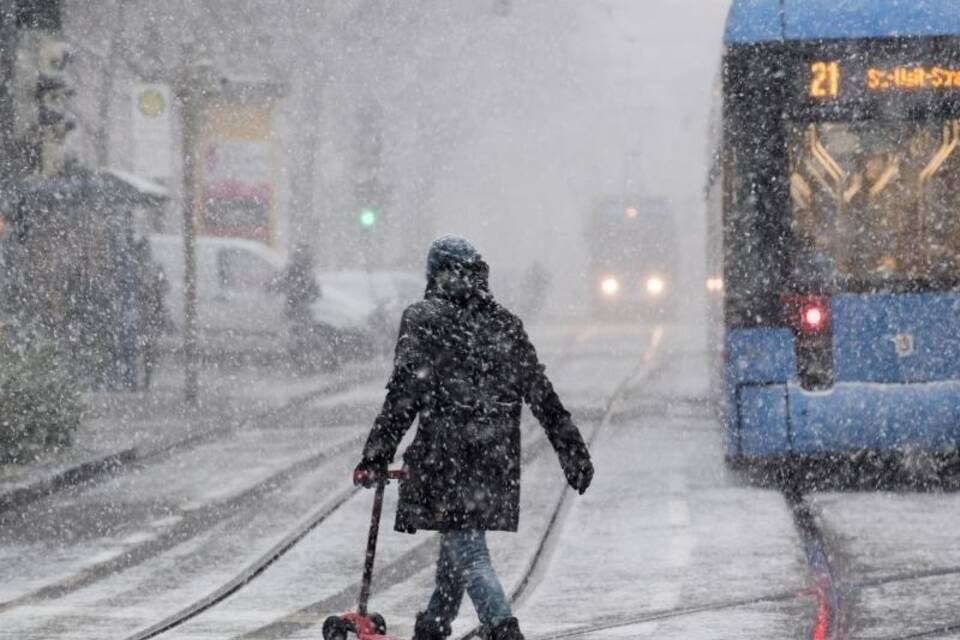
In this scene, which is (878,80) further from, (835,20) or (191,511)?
(191,511)

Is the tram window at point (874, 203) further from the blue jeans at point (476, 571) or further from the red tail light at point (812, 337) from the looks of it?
the blue jeans at point (476, 571)

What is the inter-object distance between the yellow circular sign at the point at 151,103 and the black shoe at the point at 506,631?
1688 cm

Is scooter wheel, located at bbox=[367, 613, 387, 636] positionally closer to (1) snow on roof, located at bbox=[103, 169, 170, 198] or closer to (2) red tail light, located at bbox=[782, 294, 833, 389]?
(2) red tail light, located at bbox=[782, 294, 833, 389]

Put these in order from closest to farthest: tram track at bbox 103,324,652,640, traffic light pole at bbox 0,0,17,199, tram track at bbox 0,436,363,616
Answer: tram track at bbox 103,324,652,640 → tram track at bbox 0,436,363,616 → traffic light pole at bbox 0,0,17,199

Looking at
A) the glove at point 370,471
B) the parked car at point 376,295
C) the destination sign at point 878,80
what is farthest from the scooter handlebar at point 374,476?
the parked car at point 376,295

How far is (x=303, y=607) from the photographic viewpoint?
1011 cm

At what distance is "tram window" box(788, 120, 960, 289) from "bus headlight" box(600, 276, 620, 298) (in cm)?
4197

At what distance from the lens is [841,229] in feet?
47.6

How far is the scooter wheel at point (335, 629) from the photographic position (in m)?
7.89

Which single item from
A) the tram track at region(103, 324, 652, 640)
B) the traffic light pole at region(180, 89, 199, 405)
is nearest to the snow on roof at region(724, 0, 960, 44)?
the tram track at region(103, 324, 652, 640)

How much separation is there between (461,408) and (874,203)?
7.68m

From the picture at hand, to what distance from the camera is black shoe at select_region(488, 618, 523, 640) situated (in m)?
7.32

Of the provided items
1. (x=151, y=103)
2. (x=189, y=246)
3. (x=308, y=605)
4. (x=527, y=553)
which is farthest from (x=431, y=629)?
(x=189, y=246)

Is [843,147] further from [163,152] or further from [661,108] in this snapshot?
[661,108]
